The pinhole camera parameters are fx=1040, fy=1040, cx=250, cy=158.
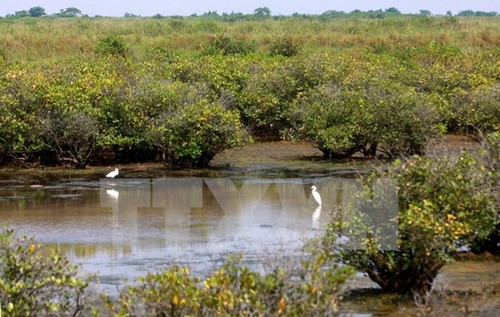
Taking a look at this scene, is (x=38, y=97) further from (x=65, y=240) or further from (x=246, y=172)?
(x=65, y=240)

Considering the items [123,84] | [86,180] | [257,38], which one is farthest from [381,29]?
[86,180]

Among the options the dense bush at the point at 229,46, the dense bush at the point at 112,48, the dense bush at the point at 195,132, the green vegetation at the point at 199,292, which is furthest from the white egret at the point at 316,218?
the dense bush at the point at 229,46

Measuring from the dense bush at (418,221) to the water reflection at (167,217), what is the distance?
1.55ft

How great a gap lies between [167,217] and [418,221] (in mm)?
7897

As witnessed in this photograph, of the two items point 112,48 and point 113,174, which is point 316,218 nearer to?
point 113,174

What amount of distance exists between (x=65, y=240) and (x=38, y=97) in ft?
34.1

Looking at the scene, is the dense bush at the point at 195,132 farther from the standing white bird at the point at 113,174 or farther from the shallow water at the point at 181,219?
the standing white bird at the point at 113,174

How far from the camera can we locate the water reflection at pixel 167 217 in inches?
616

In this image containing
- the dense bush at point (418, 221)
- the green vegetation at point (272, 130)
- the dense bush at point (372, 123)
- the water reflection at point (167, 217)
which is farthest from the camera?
the dense bush at point (372, 123)

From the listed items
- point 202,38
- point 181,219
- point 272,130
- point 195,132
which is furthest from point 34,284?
point 202,38

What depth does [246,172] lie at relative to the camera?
2553 centimetres

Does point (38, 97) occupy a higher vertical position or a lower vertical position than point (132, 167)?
higher

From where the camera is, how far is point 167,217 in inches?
760

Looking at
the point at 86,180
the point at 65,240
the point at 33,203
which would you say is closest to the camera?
the point at 65,240
